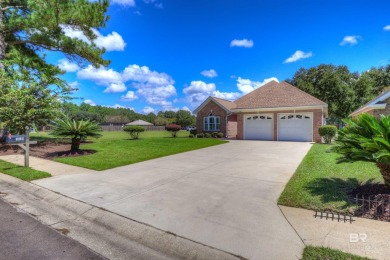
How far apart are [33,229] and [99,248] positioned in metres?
1.41

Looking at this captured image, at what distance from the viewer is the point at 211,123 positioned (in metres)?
23.7

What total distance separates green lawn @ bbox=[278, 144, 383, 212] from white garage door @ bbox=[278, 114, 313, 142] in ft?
38.2

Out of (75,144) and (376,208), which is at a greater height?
(75,144)

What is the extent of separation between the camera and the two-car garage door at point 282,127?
18.5 m

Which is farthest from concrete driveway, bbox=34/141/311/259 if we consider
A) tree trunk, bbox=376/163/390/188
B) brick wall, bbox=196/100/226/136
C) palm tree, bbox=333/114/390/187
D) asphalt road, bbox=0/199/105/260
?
brick wall, bbox=196/100/226/136

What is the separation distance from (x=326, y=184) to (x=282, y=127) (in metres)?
14.9

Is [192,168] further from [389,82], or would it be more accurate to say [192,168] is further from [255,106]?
[389,82]

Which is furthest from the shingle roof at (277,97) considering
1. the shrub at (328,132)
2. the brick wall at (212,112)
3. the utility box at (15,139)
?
the utility box at (15,139)

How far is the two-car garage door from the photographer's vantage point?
60.5ft

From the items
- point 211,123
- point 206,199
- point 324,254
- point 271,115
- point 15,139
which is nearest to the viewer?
point 324,254

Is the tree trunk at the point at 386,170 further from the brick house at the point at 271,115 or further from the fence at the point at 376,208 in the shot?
the brick house at the point at 271,115

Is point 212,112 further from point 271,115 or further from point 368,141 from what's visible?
point 368,141

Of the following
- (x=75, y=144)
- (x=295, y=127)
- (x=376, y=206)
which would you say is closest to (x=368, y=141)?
(x=376, y=206)

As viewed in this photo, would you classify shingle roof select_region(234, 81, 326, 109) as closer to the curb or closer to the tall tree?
the tall tree
